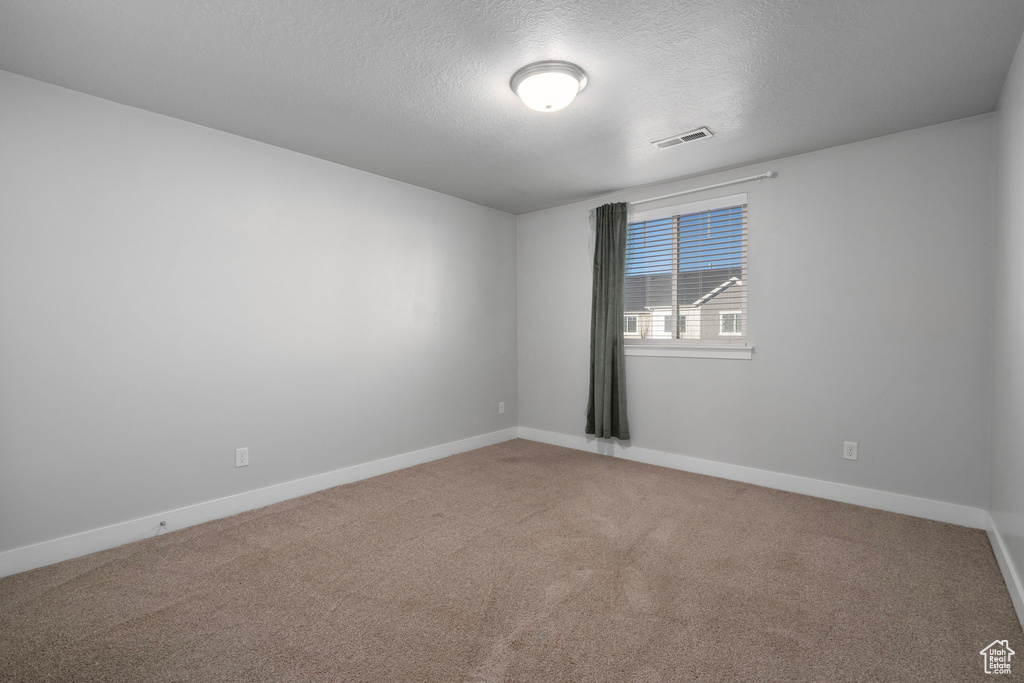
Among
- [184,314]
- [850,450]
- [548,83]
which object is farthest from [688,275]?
[184,314]

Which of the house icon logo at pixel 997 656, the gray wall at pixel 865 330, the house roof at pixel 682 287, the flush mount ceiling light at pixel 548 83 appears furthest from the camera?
the house roof at pixel 682 287

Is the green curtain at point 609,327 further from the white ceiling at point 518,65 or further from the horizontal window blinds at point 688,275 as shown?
the white ceiling at point 518,65

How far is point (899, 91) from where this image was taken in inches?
96.9

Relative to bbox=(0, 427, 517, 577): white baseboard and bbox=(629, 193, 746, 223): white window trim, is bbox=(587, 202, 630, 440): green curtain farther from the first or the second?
bbox=(0, 427, 517, 577): white baseboard

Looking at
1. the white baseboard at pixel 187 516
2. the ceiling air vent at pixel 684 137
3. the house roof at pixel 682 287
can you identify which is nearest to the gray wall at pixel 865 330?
the house roof at pixel 682 287

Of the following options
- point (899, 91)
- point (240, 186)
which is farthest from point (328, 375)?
point (899, 91)

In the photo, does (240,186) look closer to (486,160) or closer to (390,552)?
(486,160)

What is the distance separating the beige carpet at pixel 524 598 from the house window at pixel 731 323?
1324mm

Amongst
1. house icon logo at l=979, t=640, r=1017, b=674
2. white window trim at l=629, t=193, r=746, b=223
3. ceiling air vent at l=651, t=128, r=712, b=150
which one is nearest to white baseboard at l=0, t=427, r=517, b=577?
white window trim at l=629, t=193, r=746, b=223

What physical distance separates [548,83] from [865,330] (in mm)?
2628

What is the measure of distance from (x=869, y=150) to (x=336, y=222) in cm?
378

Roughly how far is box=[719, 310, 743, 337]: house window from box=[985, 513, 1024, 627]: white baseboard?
1.77m

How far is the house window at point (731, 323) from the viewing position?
369cm

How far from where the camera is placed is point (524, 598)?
2027 millimetres
